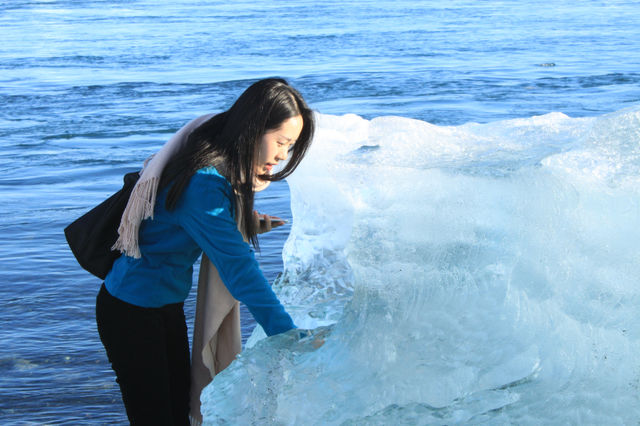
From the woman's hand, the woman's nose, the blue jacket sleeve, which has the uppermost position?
the woman's nose

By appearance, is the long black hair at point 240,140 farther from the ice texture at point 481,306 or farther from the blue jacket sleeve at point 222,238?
the ice texture at point 481,306

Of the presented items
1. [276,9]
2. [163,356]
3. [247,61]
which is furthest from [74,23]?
[163,356]

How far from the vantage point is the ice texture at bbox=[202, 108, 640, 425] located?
2486mm

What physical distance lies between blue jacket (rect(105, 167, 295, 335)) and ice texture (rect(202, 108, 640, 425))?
211 mm

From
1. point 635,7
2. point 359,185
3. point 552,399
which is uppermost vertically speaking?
point 359,185

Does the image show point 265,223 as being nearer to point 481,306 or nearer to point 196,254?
point 196,254

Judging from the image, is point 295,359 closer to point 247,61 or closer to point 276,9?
point 247,61

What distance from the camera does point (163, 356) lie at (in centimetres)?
284

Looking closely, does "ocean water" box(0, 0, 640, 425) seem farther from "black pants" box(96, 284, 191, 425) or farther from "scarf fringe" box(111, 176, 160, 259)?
"scarf fringe" box(111, 176, 160, 259)

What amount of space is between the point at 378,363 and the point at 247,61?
1527 cm

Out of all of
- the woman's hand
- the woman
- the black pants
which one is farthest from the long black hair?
the black pants

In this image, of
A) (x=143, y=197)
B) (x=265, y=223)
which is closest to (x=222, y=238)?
(x=143, y=197)

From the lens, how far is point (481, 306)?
2.56 metres

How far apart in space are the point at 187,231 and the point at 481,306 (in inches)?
36.6
